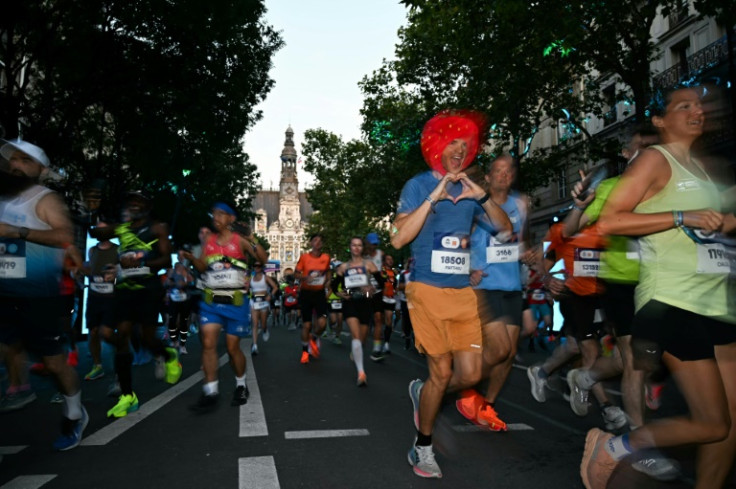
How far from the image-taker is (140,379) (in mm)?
7961

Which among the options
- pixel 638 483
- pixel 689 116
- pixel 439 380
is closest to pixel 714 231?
pixel 689 116

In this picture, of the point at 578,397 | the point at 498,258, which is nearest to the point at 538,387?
the point at 578,397

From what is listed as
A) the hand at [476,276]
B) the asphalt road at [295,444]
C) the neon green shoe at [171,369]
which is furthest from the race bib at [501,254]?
the neon green shoe at [171,369]

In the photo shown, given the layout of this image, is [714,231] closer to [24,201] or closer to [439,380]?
[439,380]

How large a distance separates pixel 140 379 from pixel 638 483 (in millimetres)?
6404

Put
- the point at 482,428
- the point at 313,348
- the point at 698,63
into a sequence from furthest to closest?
1. the point at 698,63
2. the point at 313,348
3. the point at 482,428

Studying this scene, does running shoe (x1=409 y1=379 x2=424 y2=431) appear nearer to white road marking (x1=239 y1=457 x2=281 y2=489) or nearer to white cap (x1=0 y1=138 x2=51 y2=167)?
white road marking (x1=239 y1=457 x2=281 y2=489)

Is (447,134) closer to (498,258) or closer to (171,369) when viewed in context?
(498,258)

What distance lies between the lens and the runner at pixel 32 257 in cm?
401

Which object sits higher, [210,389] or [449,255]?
[449,255]

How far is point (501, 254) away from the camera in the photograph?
5.43 metres

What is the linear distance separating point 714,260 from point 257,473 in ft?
8.94

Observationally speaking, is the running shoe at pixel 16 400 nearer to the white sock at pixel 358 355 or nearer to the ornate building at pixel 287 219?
the white sock at pixel 358 355

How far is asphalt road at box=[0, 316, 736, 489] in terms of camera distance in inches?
142
